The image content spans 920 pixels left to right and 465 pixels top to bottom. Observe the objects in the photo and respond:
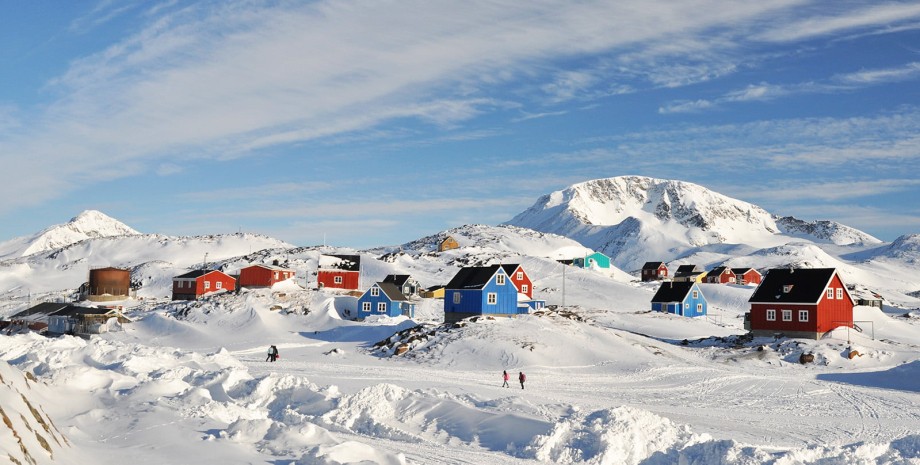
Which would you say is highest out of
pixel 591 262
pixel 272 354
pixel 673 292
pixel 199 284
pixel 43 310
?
pixel 591 262

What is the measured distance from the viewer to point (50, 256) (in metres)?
172

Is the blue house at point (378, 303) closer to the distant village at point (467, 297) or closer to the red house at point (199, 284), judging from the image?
the distant village at point (467, 297)

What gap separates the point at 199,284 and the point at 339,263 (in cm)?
1642

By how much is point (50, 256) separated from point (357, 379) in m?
161

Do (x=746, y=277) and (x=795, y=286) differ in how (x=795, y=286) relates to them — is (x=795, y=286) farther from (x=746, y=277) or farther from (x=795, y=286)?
(x=746, y=277)

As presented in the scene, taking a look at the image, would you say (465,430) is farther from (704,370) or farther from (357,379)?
(704,370)

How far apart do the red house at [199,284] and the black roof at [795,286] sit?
60.9 m

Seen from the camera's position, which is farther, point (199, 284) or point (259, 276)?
point (199, 284)

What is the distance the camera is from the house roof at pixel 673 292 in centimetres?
8125

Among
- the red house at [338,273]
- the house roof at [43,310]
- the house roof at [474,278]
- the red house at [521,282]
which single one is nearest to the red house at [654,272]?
the red house at [521,282]

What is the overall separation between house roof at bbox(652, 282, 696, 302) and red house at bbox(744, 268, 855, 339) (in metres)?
20.0

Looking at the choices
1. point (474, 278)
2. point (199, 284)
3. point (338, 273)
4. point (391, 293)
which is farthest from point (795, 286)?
point (199, 284)

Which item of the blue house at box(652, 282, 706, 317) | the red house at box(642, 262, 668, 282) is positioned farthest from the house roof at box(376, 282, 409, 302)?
the red house at box(642, 262, 668, 282)

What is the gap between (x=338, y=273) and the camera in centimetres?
9100
